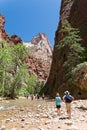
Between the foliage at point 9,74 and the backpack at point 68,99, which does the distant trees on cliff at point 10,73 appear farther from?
the backpack at point 68,99

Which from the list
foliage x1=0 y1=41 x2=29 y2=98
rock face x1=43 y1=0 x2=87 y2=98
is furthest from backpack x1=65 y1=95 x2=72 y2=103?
foliage x1=0 y1=41 x2=29 y2=98

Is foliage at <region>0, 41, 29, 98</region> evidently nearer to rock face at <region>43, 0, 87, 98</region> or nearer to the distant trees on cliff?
the distant trees on cliff

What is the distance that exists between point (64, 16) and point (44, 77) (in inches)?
2853

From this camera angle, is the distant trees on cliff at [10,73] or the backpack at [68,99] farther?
the distant trees on cliff at [10,73]

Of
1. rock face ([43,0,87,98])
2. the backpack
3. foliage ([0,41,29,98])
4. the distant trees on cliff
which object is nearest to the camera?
the backpack

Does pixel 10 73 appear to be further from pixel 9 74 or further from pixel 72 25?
pixel 72 25

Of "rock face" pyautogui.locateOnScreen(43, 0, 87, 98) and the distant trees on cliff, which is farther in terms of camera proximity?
the distant trees on cliff

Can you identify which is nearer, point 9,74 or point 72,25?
point 9,74

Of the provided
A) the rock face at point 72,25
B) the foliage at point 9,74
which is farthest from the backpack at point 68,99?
the foliage at point 9,74

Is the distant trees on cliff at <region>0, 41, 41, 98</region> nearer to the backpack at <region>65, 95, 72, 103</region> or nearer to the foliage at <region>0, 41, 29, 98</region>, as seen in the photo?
the foliage at <region>0, 41, 29, 98</region>

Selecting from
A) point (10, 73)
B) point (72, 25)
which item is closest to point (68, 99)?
point (10, 73)

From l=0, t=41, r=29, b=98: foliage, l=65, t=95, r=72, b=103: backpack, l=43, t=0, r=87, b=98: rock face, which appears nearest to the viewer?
l=65, t=95, r=72, b=103: backpack

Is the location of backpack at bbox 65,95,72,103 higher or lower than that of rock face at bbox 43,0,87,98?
lower

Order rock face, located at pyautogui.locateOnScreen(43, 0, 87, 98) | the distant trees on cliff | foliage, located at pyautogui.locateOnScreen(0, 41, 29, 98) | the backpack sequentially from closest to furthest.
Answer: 1. the backpack
2. rock face, located at pyautogui.locateOnScreen(43, 0, 87, 98)
3. foliage, located at pyautogui.locateOnScreen(0, 41, 29, 98)
4. the distant trees on cliff
